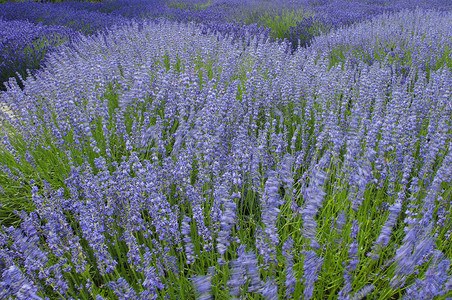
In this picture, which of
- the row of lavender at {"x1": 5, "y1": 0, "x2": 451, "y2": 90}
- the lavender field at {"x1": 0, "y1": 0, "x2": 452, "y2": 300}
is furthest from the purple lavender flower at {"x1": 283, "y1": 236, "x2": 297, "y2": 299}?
the row of lavender at {"x1": 5, "y1": 0, "x2": 451, "y2": 90}

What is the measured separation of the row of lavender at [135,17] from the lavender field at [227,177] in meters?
0.16

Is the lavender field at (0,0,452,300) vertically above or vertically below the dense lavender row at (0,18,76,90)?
below

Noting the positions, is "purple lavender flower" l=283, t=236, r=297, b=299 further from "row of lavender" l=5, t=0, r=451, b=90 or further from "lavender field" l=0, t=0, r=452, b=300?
"row of lavender" l=5, t=0, r=451, b=90

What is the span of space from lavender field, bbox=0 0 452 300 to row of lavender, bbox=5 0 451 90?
156 mm

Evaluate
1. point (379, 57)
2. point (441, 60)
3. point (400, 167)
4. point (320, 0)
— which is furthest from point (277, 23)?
point (400, 167)

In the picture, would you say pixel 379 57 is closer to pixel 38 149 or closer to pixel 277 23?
pixel 277 23

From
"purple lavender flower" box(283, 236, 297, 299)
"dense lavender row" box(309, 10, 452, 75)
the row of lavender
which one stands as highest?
the row of lavender

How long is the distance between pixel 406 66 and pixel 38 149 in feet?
15.9

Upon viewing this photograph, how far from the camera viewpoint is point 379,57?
17.4 feet

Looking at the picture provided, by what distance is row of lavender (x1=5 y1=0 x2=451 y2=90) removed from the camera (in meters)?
6.30

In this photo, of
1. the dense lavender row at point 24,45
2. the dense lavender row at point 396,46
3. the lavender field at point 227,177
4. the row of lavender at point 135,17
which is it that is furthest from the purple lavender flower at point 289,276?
the dense lavender row at point 24,45

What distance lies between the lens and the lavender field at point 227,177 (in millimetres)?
1407

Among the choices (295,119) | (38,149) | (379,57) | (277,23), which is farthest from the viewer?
(277,23)

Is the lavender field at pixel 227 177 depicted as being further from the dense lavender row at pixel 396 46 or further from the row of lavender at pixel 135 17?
the row of lavender at pixel 135 17
